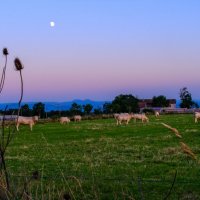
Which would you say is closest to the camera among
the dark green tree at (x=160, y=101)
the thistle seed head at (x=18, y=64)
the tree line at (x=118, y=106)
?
the thistle seed head at (x=18, y=64)

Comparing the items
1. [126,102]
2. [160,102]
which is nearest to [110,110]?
[126,102]

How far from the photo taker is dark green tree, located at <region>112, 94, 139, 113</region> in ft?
320

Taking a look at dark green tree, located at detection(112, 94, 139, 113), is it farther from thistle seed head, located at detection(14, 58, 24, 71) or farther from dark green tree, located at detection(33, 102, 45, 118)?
thistle seed head, located at detection(14, 58, 24, 71)

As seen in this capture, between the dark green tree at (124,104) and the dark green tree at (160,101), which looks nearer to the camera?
the dark green tree at (124,104)

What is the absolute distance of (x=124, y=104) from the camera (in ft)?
334

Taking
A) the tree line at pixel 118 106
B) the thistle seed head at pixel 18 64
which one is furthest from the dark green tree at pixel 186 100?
the thistle seed head at pixel 18 64

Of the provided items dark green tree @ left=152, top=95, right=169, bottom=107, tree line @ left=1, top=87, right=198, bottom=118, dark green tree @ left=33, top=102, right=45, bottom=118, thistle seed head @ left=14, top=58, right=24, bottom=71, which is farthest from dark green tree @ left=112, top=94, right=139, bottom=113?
thistle seed head @ left=14, top=58, right=24, bottom=71

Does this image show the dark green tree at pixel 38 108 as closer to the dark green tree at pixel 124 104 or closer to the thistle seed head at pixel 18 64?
the thistle seed head at pixel 18 64

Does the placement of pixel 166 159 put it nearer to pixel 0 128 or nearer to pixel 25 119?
pixel 0 128

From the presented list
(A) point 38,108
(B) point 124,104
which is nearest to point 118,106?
(B) point 124,104

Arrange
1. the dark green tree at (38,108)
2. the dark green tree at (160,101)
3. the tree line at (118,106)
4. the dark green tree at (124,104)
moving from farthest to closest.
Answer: the dark green tree at (160,101)
the dark green tree at (124,104)
the tree line at (118,106)
the dark green tree at (38,108)

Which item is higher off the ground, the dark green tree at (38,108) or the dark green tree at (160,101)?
the dark green tree at (160,101)

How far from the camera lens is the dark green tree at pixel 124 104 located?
320 feet

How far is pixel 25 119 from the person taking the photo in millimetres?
48875
